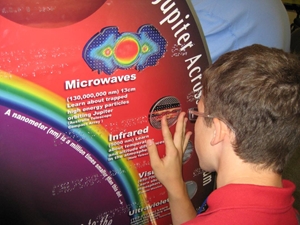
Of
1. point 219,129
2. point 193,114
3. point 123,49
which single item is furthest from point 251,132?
point 123,49

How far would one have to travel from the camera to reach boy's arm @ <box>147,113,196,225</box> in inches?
42.3

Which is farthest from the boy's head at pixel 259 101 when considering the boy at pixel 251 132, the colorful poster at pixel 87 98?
the colorful poster at pixel 87 98

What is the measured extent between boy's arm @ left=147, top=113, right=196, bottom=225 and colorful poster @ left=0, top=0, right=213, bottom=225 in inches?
1.0

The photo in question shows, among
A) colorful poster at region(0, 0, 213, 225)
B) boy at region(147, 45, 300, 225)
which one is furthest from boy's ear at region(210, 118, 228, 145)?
colorful poster at region(0, 0, 213, 225)

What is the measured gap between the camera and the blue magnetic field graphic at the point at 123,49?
88cm

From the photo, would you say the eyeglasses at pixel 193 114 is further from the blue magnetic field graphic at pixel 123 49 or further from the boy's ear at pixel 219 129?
the blue magnetic field graphic at pixel 123 49

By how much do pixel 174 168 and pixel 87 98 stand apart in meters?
0.36

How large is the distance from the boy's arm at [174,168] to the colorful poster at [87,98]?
0.08 ft

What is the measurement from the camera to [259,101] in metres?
0.83

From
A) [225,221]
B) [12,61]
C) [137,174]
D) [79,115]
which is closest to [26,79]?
[12,61]

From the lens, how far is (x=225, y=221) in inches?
31.1

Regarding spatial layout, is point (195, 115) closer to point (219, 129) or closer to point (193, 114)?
point (193, 114)

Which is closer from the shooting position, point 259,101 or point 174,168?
point 259,101

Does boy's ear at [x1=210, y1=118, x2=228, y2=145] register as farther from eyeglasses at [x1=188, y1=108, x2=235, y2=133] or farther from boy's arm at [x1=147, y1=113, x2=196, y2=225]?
boy's arm at [x1=147, y1=113, x2=196, y2=225]
